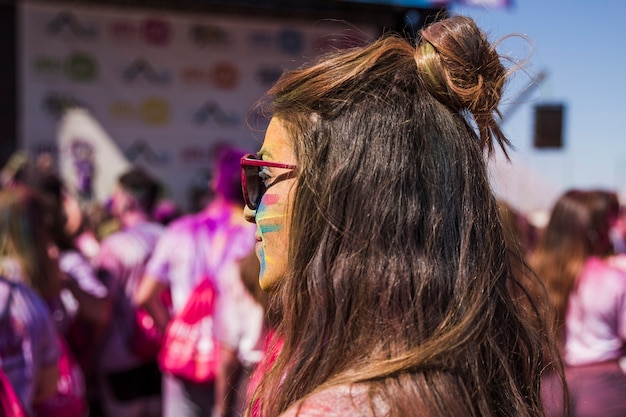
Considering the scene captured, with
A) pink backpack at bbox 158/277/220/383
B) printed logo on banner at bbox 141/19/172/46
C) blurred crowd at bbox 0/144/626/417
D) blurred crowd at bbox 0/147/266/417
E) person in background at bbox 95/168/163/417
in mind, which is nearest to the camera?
blurred crowd at bbox 0/144/626/417

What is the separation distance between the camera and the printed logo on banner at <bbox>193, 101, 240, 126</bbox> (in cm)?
857

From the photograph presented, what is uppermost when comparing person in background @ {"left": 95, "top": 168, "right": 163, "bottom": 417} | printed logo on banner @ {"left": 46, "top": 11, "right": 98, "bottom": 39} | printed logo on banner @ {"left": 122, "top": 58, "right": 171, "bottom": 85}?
printed logo on banner @ {"left": 46, "top": 11, "right": 98, "bottom": 39}

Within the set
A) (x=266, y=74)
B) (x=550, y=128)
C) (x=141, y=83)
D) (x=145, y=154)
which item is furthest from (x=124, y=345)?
(x=550, y=128)

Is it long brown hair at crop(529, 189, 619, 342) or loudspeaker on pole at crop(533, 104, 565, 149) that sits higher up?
loudspeaker on pole at crop(533, 104, 565, 149)

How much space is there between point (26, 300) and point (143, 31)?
20.7 ft

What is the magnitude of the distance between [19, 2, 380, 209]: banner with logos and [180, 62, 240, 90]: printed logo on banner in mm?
12

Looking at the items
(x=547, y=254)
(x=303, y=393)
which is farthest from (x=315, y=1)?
(x=303, y=393)

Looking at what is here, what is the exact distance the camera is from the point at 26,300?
2453 millimetres

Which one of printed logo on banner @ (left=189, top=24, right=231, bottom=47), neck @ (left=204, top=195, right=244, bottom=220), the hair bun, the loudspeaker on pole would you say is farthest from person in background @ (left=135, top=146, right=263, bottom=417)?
the loudspeaker on pole

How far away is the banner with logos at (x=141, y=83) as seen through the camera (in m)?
7.74

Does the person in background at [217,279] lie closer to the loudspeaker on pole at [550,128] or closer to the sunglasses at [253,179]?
the sunglasses at [253,179]

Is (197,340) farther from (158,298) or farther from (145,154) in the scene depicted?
A: (145,154)

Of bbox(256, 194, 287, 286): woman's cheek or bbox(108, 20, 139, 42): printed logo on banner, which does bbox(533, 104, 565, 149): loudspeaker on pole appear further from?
bbox(256, 194, 287, 286): woman's cheek

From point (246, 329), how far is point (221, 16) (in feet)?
19.1
